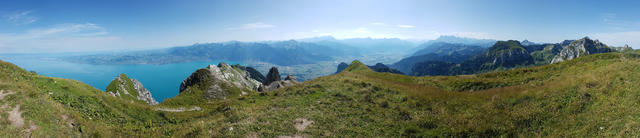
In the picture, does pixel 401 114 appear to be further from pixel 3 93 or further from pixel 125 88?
pixel 125 88

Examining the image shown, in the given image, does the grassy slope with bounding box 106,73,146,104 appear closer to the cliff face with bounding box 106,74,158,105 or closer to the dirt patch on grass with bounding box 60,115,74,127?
the cliff face with bounding box 106,74,158,105

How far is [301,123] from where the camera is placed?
15930 millimetres

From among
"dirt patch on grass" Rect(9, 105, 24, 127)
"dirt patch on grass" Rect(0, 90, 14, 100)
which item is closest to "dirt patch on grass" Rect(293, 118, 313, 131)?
"dirt patch on grass" Rect(9, 105, 24, 127)

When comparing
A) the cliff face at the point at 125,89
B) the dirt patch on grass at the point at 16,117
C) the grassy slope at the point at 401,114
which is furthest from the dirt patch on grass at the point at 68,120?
the cliff face at the point at 125,89

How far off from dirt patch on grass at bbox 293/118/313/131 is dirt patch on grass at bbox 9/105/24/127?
1425cm

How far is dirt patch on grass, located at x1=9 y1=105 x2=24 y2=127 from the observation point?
37.4 feet

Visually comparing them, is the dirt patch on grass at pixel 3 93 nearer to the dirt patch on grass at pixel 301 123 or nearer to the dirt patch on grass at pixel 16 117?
the dirt patch on grass at pixel 16 117

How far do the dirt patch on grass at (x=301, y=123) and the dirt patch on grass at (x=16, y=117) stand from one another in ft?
46.7

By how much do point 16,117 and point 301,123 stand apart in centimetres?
1529

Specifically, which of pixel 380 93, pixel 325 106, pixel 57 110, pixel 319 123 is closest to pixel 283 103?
pixel 325 106

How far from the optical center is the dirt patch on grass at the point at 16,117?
37.4 feet

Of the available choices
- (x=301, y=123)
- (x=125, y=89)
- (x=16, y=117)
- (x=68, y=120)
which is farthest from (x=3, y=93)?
(x=125, y=89)

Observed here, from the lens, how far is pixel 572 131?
1191 centimetres

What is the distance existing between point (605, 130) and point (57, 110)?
30.0 m
